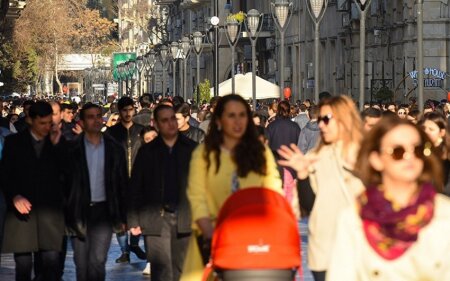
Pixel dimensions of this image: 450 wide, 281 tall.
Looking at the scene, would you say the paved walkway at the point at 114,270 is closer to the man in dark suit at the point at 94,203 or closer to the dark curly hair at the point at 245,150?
the man in dark suit at the point at 94,203

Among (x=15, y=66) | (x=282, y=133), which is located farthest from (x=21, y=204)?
(x=15, y=66)

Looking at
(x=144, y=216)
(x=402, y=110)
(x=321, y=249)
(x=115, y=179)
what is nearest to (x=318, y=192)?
(x=321, y=249)

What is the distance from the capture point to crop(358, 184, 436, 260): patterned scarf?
5.98 metres

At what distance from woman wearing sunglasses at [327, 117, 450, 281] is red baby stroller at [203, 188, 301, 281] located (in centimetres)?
140

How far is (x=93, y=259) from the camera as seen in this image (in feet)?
40.5

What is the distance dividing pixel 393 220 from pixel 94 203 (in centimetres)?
660

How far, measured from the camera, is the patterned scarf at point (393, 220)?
5984 mm

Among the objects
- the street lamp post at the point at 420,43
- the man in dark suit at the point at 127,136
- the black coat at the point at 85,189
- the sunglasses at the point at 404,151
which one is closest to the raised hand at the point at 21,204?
the black coat at the point at 85,189

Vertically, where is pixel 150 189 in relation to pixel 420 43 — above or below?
below

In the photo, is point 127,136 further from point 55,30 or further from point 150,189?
point 55,30

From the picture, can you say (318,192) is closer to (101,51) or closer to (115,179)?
(115,179)

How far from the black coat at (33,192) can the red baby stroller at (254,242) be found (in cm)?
490

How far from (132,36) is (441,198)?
16207cm

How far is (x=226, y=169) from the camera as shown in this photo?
29.4ft
